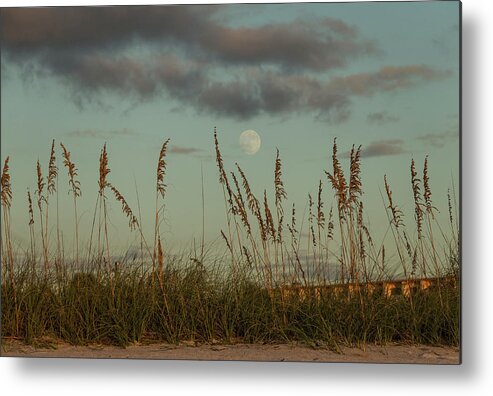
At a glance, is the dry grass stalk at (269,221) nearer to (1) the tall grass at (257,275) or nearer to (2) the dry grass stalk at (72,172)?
(1) the tall grass at (257,275)

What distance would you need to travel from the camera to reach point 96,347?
523 centimetres

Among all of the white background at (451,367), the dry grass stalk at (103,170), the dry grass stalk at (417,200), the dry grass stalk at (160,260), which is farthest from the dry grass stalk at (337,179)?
the dry grass stalk at (103,170)

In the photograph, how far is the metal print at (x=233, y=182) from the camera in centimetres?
503

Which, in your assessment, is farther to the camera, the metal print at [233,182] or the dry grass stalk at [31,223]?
the dry grass stalk at [31,223]

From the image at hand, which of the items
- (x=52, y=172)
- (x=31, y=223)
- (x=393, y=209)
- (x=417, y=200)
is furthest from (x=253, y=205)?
(x=31, y=223)

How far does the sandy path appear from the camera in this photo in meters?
5.00

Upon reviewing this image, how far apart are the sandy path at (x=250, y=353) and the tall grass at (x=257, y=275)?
0.16 feet

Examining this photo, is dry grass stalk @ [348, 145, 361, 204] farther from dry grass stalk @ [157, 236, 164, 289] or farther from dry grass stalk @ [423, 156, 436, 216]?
dry grass stalk @ [157, 236, 164, 289]

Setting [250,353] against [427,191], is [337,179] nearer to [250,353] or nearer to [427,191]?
[427,191]

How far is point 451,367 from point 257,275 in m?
1.13

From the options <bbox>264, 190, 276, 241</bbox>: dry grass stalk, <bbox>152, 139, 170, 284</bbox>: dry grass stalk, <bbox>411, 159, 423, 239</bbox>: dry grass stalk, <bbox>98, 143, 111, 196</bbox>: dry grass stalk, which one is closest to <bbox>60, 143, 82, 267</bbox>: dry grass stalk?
<bbox>98, 143, 111, 196</bbox>: dry grass stalk

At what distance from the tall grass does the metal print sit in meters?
0.01

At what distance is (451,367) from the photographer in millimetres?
5008

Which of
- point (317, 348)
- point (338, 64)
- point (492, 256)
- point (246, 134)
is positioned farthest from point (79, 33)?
point (492, 256)
